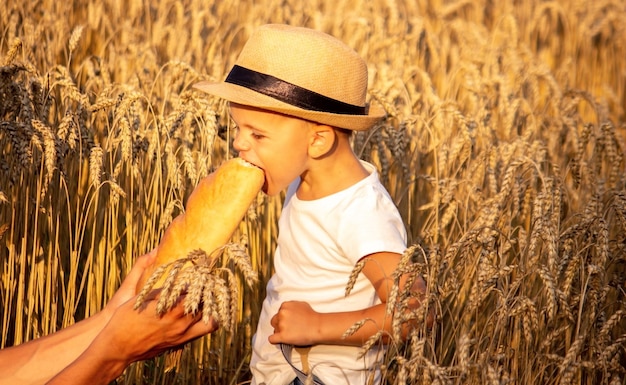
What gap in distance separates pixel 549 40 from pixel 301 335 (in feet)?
21.8

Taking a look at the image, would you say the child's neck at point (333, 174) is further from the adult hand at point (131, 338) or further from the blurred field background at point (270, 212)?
the adult hand at point (131, 338)

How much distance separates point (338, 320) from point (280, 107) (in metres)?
0.60

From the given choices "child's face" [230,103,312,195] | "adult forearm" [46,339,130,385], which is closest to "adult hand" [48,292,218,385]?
"adult forearm" [46,339,130,385]

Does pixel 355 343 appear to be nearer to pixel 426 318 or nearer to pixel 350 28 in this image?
pixel 426 318

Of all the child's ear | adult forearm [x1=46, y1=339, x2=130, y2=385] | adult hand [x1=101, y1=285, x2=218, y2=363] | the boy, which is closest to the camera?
adult hand [x1=101, y1=285, x2=218, y2=363]

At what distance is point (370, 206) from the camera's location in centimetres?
239

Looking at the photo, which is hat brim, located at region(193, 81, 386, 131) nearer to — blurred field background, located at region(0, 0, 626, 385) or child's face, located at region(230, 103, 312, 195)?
child's face, located at region(230, 103, 312, 195)

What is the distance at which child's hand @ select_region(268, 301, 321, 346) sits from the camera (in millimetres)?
2316

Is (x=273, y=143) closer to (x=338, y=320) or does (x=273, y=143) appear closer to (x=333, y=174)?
(x=333, y=174)

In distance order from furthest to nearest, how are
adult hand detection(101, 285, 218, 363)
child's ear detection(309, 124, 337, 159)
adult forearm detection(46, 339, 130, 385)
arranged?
child's ear detection(309, 124, 337, 159)
adult forearm detection(46, 339, 130, 385)
adult hand detection(101, 285, 218, 363)

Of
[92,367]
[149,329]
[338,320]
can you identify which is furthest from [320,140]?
[92,367]

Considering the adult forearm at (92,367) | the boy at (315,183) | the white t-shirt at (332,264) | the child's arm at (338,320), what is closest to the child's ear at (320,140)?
the boy at (315,183)

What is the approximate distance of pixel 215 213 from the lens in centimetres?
247

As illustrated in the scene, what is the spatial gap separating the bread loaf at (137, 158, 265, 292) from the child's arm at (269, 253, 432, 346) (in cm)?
30
